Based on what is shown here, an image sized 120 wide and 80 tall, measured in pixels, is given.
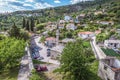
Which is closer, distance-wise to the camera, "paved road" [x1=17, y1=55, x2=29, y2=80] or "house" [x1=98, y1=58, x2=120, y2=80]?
"house" [x1=98, y1=58, x2=120, y2=80]

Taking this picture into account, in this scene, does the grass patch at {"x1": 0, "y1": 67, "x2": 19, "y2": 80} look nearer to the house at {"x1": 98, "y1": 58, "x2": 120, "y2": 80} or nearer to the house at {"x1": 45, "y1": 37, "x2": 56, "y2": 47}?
the house at {"x1": 98, "y1": 58, "x2": 120, "y2": 80}

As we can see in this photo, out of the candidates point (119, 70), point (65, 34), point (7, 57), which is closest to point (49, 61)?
point (7, 57)

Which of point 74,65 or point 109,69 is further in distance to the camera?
point 74,65

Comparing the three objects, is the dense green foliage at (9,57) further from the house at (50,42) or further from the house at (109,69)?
the house at (50,42)

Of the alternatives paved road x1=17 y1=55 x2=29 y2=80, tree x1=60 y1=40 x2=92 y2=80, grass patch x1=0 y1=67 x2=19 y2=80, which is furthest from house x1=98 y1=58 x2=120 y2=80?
grass patch x1=0 y1=67 x2=19 y2=80

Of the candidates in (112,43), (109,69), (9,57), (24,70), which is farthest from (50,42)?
(109,69)

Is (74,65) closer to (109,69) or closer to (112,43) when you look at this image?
(109,69)
